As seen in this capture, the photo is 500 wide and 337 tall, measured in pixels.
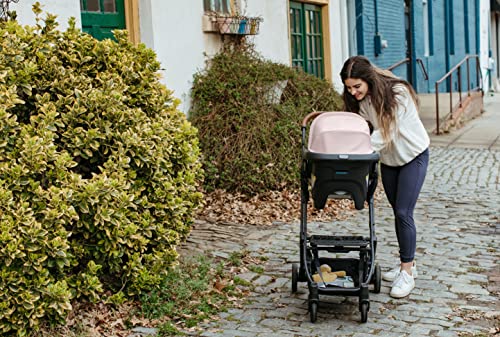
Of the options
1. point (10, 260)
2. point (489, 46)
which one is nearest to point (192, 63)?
point (10, 260)

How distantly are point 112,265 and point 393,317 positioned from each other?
193cm

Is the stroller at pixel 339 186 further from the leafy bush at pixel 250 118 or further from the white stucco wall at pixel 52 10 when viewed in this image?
the leafy bush at pixel 250 118

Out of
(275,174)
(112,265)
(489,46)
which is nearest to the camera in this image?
(112,265)

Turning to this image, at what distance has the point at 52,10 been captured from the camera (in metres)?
7.33

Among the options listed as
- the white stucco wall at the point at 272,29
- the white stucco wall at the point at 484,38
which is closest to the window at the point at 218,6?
the white stucco wall at the point at 272,29

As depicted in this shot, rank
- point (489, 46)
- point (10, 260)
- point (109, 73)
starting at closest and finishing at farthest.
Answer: point (10, 260) → point (109, 73) → point (489, 46)

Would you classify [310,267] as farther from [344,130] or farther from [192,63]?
[192,63]

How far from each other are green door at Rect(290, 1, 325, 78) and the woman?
24.8 ft

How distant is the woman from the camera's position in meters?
5.25

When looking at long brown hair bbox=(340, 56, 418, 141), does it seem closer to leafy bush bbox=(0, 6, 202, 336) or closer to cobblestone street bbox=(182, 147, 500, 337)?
cobblestone street bbox=(182, 147, 500, 337)

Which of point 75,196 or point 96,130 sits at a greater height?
point 96,130

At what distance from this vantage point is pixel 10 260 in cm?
429

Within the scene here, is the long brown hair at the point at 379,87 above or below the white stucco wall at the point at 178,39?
below

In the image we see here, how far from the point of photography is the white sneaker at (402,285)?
18.4 ft
